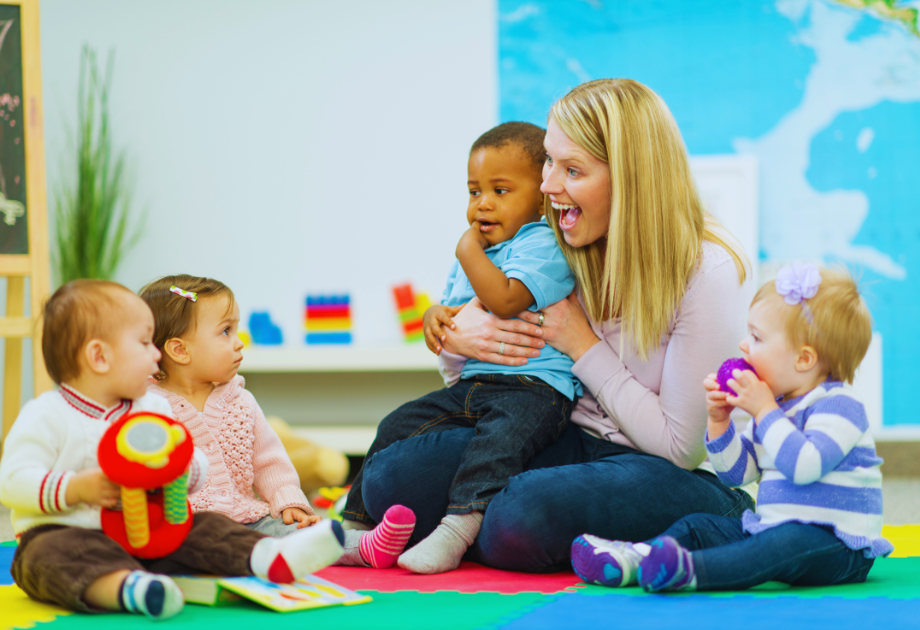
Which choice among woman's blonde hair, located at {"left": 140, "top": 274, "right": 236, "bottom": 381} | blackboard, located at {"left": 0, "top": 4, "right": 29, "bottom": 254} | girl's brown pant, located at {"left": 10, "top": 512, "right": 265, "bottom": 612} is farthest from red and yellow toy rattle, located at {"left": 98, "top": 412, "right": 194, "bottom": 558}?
blackboard, located at {"left": 0, "top": 4, "right": 29, "bottom": 254}

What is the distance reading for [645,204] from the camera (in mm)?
1525

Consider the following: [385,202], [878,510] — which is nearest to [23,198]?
[385,202]

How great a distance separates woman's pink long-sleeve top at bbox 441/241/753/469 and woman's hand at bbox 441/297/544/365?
0.34 feet

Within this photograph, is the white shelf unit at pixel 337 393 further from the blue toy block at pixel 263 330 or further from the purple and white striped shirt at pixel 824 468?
the purple and white striped shirt at pixel 824 468

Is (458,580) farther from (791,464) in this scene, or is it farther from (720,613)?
(791,464)

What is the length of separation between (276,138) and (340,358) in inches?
46.3

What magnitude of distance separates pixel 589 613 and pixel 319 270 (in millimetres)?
2895

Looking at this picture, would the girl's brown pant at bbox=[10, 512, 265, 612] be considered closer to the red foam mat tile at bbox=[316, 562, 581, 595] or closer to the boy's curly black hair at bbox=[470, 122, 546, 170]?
the red foam mat tile at bbox=[316, 562, 581, 595]

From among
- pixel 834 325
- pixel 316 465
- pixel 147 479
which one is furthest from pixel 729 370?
pixel 316 465

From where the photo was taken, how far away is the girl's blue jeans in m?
1.20

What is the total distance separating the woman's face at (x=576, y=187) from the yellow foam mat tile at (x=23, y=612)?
109 centimetres

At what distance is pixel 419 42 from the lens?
12.2 feet

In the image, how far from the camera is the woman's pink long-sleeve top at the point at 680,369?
4.92 ft

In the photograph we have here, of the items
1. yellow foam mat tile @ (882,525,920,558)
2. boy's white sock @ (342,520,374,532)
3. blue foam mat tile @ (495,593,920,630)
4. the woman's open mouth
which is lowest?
yellow foam mat tile @ (882,525,920,558)
